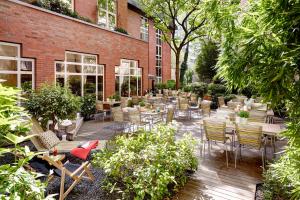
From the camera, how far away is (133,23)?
56.3ft

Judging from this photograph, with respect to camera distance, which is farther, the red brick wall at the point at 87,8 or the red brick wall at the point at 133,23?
the red brick wall at the point at 133,23

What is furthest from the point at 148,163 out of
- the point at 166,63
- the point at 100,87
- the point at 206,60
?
the point at 166,63

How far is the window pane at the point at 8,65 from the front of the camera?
7.22 metres

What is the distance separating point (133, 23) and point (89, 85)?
26.1 ft

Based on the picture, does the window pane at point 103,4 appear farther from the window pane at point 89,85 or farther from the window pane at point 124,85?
the window pane at point 89,85

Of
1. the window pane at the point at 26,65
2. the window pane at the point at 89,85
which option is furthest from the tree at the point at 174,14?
the window pane at the point at 26,65

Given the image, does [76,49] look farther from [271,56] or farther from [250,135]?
[271,56]

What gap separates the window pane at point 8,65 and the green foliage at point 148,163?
203 inches

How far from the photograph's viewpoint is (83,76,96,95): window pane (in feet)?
35.5

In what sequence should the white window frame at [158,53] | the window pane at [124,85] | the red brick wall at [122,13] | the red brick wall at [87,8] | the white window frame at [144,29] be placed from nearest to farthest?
the red brick wall at [87,8]
the window pane at [124,85]
the red brick wall at [122,13]
the white window frame at [144,29]
the white window frame at [158,53]

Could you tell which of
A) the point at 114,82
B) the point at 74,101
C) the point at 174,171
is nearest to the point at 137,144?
the point at 174,171

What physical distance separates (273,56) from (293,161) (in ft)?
3.61

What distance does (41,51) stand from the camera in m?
8.27

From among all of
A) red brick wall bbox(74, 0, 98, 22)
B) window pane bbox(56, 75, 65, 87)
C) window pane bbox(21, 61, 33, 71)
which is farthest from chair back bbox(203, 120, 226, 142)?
red brick wall bbox(74, 0, 98, 22)
